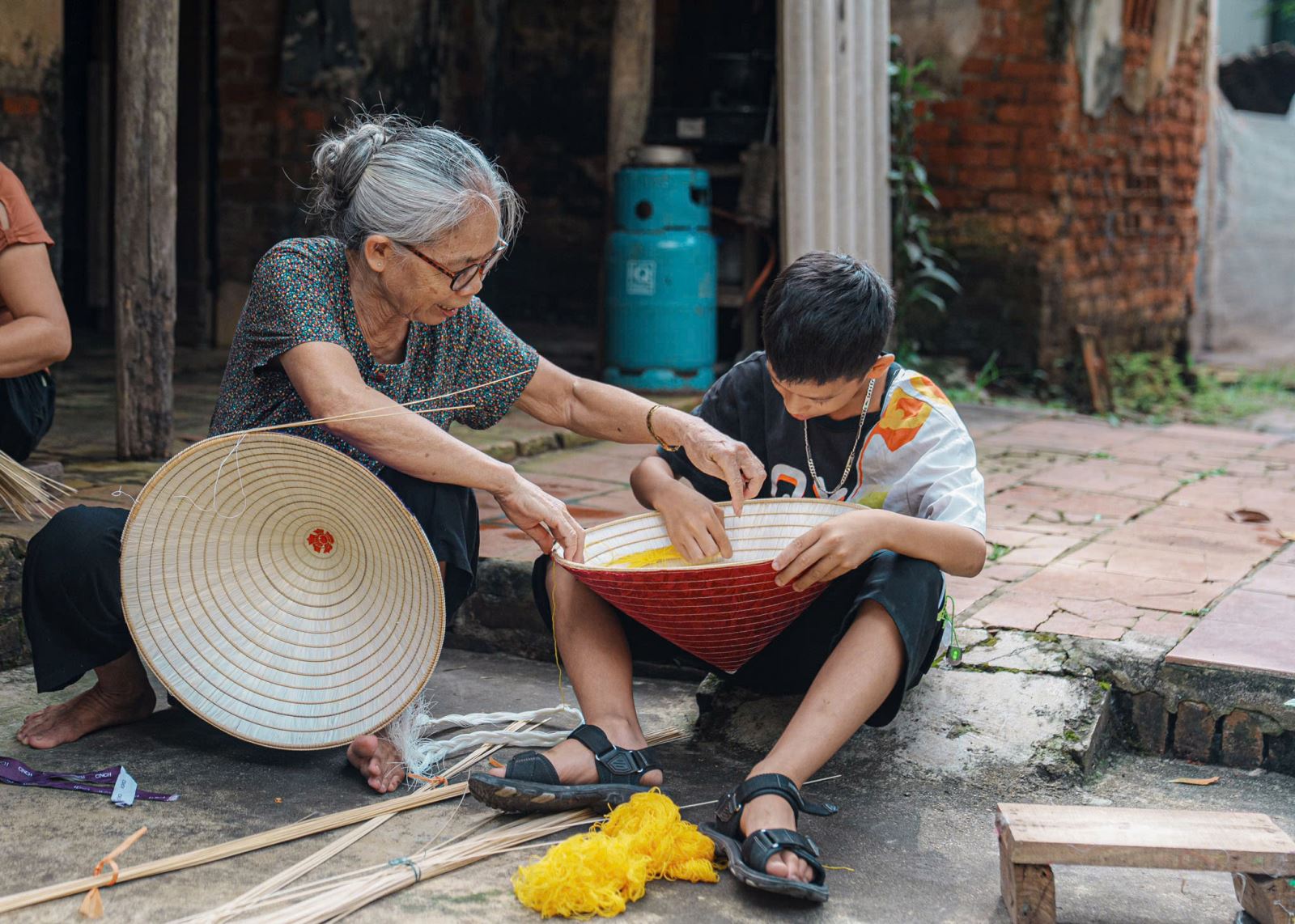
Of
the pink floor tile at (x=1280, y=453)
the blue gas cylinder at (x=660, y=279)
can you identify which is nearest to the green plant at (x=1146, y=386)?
the pink floor tile at (x=1280, y=453)

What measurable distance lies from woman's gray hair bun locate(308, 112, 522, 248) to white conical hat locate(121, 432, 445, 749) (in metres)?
0.43

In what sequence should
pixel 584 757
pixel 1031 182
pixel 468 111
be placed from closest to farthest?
pixel 584 757 → pixel 1031 182 → pixel 468 111

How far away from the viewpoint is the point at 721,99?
5863 mm

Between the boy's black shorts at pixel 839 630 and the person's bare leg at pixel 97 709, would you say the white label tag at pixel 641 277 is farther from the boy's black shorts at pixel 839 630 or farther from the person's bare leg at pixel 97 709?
the person's bare leg at pixel 97 709

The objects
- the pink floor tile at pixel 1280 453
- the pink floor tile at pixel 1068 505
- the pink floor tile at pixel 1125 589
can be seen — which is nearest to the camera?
the pink floor tile at pixel 1125 589

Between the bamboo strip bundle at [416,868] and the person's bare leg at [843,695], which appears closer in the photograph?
the bamboo strip bundle at [416,868]

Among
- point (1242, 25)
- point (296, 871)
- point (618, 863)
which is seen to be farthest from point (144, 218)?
point (1242, 25)

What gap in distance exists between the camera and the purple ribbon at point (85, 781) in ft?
7.38

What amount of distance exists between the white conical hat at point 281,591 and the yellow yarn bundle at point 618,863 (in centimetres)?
43

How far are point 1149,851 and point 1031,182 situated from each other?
16.0ft

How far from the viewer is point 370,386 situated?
249 cm

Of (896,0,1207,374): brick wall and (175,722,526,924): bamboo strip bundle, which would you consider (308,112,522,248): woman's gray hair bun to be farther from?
(896,0,1207,374): brick wall

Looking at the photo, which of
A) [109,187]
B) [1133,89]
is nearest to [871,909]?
[1133,89]

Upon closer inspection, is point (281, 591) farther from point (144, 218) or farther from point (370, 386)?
point (144, 218)
